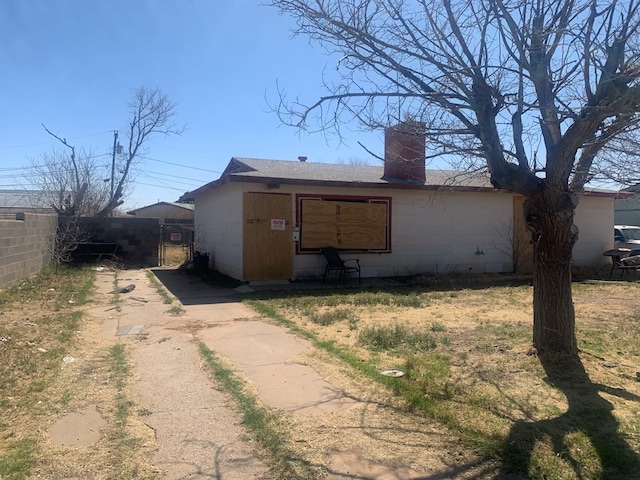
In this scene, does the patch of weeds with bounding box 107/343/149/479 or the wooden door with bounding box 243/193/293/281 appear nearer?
the patch of weeds with bounding box 107/343/149/479

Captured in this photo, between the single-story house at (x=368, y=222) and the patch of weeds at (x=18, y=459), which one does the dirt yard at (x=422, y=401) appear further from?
the single-story house at (x=368, y=222)

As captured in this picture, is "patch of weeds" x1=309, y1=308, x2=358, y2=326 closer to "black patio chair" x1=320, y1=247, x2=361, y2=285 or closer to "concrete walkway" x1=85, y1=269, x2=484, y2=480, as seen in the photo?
"concrete walkway" x1=85, y1=269, x2=484, y2=480

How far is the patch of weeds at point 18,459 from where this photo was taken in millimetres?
3215

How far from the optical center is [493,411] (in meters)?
4.26

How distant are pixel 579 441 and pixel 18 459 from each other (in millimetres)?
3893

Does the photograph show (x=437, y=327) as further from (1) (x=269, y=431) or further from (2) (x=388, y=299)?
(1) (x=269, y=431)

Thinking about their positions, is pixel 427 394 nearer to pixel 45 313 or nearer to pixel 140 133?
pixel 45 313

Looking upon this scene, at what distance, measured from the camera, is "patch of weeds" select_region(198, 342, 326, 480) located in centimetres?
326

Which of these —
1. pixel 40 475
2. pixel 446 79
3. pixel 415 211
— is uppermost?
pixel 446 79

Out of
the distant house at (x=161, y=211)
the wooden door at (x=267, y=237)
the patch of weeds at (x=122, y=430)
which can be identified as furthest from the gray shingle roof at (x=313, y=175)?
the distant house at (x=161, y=211)

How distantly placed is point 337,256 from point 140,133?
1957cm

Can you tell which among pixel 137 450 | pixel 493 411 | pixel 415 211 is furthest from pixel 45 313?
pixel 415 211

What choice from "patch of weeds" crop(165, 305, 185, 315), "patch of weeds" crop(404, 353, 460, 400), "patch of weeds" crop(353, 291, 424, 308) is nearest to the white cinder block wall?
"patch of weeds" crop(353, 291, 424, 308)

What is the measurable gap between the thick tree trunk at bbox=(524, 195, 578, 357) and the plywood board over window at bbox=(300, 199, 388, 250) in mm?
7992
